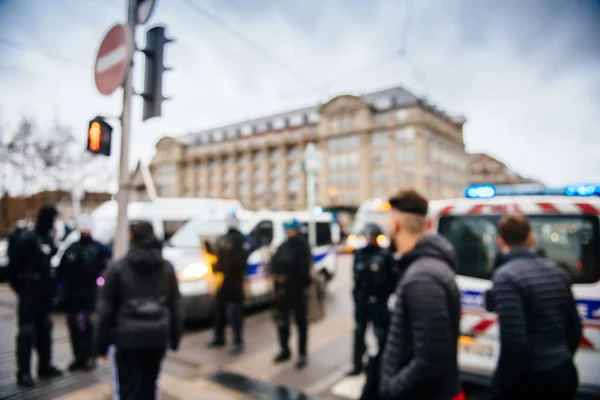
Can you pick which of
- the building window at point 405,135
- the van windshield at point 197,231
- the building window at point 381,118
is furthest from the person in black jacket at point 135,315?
the building window at point 381,118

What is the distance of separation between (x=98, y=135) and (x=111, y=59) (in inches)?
25.8

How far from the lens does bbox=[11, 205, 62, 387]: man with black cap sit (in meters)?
4.11

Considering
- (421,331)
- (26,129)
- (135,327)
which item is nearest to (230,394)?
(135,327)

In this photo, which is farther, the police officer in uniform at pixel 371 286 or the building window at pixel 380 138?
the building window at pixel 380 138

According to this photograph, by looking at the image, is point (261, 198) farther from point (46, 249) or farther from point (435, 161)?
point (46, 249)

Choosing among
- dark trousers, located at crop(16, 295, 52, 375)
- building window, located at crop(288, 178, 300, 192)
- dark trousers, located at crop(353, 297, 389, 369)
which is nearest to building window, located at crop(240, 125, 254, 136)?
building window, located at crop(288, 178, 300, 192)

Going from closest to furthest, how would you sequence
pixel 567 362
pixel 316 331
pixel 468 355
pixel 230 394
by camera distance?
pixel 567 362
pixel 468 355
pixel 230 394
pixel 316 331

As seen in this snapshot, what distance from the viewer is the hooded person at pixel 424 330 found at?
1.58m

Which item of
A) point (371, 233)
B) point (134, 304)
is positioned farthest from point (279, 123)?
point (134, 304)

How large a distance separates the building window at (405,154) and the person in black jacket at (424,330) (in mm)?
48358

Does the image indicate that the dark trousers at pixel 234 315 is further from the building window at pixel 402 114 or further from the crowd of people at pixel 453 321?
the building window at pixel 402 114

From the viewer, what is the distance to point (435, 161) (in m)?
50.7

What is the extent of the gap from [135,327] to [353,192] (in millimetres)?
50848

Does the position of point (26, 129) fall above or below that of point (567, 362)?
above
